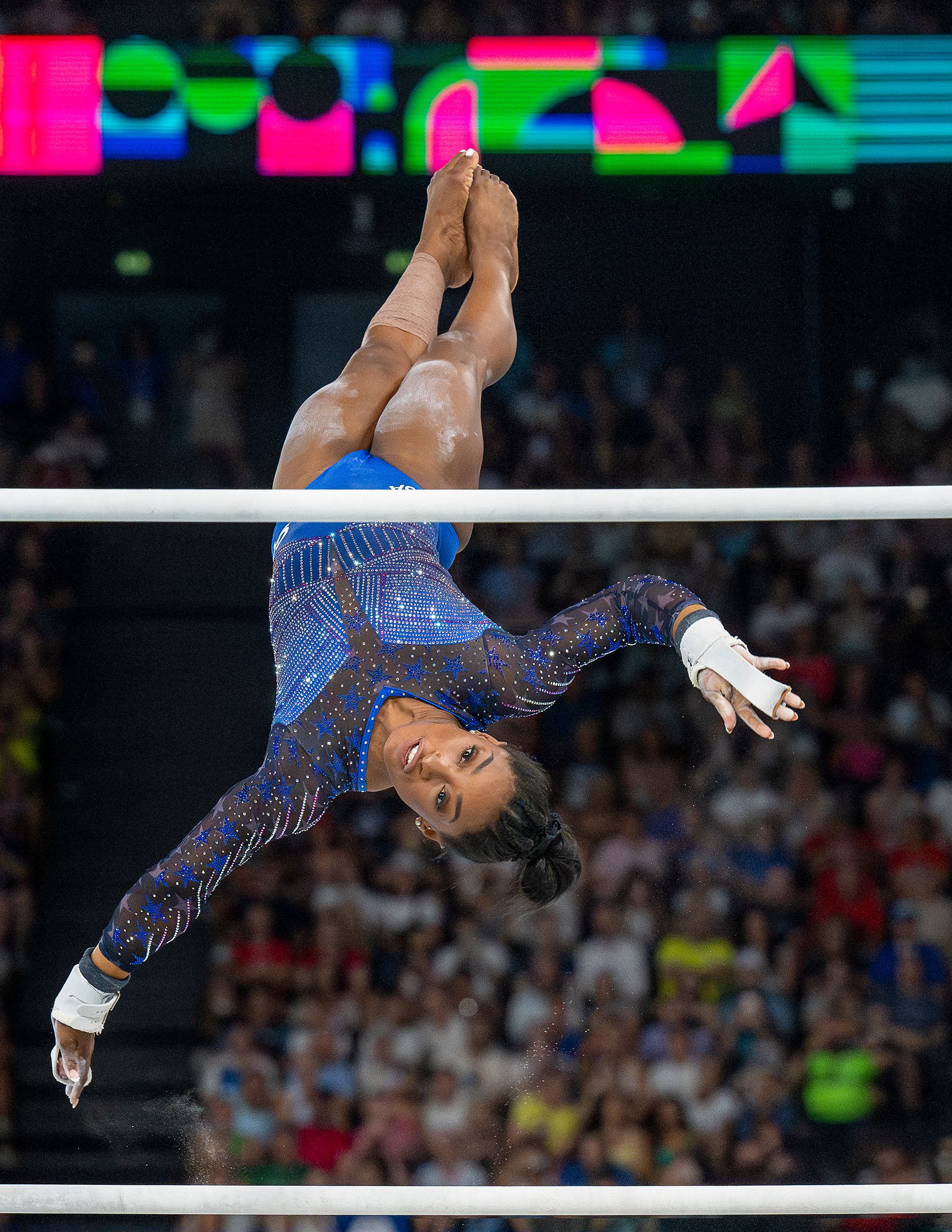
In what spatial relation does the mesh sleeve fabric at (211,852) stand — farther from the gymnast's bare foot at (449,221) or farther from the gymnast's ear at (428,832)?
the gymnast's bare foot at (449,221)

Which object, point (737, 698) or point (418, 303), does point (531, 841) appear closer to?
point (737, 698)

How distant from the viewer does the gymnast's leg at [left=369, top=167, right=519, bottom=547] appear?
9.69ft

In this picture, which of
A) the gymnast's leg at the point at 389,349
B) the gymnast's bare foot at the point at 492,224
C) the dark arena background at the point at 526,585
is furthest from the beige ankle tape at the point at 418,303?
the dark arena background at the point at 526,585

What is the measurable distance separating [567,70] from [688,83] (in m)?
0.54

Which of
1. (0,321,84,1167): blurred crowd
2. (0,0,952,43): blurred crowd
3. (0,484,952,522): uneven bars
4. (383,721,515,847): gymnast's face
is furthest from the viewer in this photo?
(0,0,952,43): blurred crowd

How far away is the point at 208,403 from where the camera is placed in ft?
22.1

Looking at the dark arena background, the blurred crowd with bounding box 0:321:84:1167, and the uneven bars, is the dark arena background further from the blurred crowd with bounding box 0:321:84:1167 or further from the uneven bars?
the uneven bars

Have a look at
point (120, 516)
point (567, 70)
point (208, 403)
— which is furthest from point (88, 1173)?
point (567, 70)

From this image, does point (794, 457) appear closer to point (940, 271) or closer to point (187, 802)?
point (940, 271)

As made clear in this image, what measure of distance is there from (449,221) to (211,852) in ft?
5.62

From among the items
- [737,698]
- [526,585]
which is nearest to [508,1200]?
[737,698]

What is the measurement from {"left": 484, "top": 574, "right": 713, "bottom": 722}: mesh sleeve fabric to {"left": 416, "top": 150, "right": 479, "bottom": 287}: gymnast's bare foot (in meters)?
1.22

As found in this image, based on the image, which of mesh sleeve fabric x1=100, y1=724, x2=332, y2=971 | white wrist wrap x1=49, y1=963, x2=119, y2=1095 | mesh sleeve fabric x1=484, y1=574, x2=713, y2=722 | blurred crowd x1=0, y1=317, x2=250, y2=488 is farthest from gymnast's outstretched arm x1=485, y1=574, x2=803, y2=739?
blurred crowd x1=0, y1=317, x2=250, y2=488

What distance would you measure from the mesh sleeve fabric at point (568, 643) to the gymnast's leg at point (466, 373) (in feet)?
1.78
